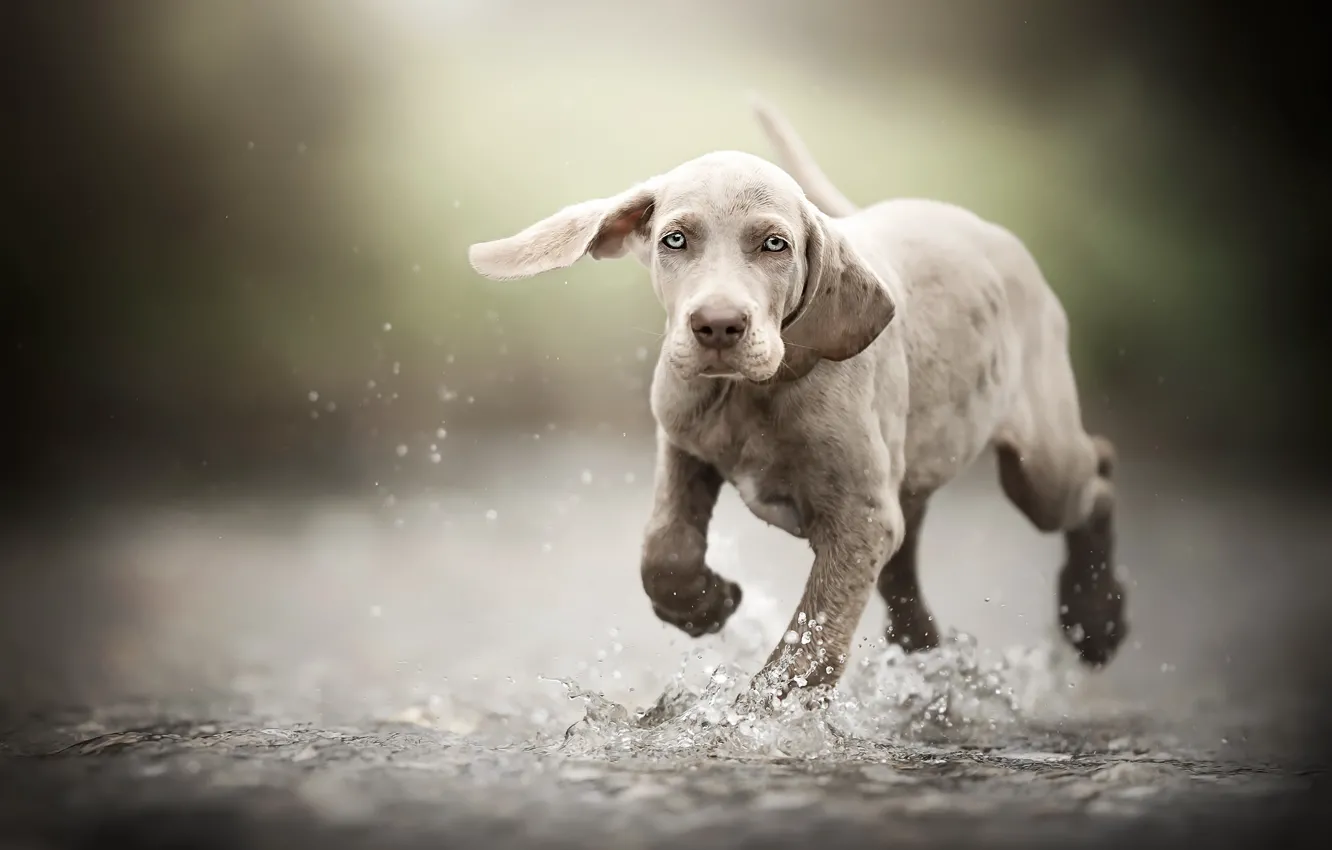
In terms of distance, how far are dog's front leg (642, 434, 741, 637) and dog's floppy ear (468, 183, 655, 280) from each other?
0.49 meters

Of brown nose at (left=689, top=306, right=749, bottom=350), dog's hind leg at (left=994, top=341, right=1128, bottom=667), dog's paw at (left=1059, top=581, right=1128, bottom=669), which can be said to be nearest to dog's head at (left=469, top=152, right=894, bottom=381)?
brown nose at (left=689, top=306, right=749, bottom=350)

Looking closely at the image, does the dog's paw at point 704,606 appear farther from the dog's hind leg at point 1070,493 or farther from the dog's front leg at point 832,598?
the dog's hind leg at point 1070,493

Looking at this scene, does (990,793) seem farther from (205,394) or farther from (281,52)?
(281,52)

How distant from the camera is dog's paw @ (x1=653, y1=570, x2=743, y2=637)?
317cm

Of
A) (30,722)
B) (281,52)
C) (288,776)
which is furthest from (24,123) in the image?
(288,776)

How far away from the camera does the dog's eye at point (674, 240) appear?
279 centimetres

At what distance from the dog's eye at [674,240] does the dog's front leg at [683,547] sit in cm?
55

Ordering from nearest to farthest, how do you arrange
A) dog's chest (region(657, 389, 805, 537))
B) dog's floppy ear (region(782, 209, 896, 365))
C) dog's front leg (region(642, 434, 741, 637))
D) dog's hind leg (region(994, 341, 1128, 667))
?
dog's floppy ear (region(782, 209, 896, 365)), dog's chest (region(657, 389, 805, 537)), dog's front leg (region(642, 434, 741, 637)), dog's hind leg (region(994, 341, 1128, 667))

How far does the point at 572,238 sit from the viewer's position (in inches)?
115

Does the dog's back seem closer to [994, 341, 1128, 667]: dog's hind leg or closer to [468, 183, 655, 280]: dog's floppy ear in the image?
[994, 341, 1128, 667]: dog's hind leg

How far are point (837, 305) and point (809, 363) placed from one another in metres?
0.15

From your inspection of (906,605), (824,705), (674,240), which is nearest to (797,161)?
(674,240)

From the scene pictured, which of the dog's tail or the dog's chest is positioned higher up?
the dog's tail

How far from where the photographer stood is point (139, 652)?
16.4 ft
